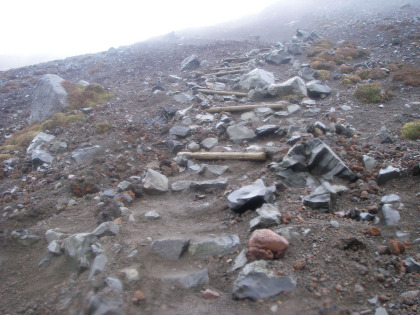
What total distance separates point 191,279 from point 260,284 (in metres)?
0.81

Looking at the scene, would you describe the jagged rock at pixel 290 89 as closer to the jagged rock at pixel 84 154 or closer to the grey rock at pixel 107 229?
the jagged rock at pixel 84 154

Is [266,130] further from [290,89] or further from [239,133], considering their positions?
[290,89]

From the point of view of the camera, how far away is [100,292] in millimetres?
2977

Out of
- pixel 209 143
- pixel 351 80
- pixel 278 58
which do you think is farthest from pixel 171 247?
pixel 278 58

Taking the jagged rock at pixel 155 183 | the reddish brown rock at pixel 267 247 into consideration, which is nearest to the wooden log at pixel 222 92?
the jagged rock at pixel 155 183

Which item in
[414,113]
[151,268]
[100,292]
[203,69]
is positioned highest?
[203,69]

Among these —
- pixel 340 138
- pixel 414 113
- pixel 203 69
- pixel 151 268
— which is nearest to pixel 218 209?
pixel 151 268

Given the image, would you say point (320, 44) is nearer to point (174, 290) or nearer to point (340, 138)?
point (340, 138)

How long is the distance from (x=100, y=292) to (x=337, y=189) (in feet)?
12.4

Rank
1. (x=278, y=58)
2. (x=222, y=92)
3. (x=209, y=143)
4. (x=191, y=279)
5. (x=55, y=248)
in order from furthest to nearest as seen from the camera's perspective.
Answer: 1. (x=278, y=58)
2. (x=222, y=92)
3. (x=209, y=143)
4. (x=55, y=248)
5. (x=191, y=279)

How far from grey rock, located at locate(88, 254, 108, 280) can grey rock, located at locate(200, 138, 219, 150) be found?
4.30m

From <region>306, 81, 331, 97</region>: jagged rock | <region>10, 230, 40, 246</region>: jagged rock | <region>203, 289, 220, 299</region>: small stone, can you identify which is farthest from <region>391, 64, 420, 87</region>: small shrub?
<region>10, 230, 40, 246</region>: jagged rock

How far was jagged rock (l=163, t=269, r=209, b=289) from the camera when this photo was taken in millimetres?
3268

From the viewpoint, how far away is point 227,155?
6.72 meters
